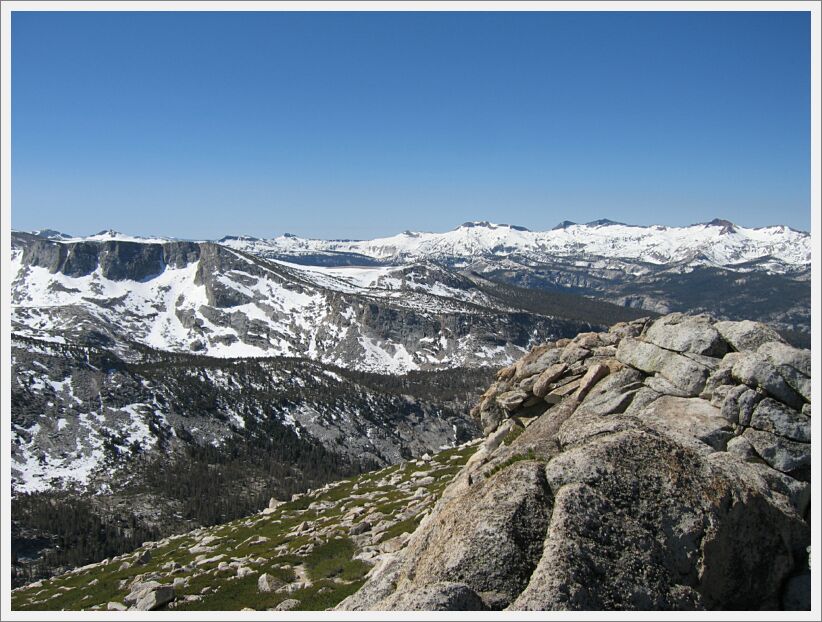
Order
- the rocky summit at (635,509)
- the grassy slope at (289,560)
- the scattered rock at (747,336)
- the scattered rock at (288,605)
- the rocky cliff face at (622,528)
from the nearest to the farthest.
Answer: the rocky cliff face at (622,528)
the rocky summit at (635,509)
the scattered rock at (288,605)
the scattered rock at (747,336)
the grassy slope at (289,560)

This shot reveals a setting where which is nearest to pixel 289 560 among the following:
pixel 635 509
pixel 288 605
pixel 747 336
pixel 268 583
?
pixel 268 583

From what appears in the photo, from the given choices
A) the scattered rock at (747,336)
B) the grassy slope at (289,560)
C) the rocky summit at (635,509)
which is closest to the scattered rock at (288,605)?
the rocky summit at (635,509)

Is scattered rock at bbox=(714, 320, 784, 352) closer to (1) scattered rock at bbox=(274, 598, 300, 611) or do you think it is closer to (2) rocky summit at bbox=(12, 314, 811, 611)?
(2) rocky summit at bbox=(12, 314, 811, 611)

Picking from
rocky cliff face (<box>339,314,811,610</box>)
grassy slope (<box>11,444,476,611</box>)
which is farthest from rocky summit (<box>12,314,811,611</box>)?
grassy slope (<box>11,444,476,611</box>)

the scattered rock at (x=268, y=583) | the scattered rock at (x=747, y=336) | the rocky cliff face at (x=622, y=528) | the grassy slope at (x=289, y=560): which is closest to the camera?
the rocky cliff face at (x=622, y=528)

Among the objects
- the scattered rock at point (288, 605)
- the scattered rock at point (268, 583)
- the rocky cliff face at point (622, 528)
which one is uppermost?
the rocky cliff face at point (622, 528)

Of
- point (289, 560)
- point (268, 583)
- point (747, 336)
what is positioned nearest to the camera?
point (747, 336)

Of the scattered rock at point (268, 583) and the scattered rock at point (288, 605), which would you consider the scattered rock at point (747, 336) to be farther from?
the scattered rock at point (268, 583)

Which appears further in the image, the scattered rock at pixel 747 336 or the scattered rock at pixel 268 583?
the scattered rock at pixel 268 583

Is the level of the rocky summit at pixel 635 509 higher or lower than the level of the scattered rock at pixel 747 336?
lower

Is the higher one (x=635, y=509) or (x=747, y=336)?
(x=747, y=336)

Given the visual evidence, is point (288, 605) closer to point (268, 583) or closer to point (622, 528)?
point (268, 583)

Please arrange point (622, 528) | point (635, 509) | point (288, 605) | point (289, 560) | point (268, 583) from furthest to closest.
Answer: point (289, 560), point (268, 583), point (288, 605), point (635, 509), point (622, 528)
